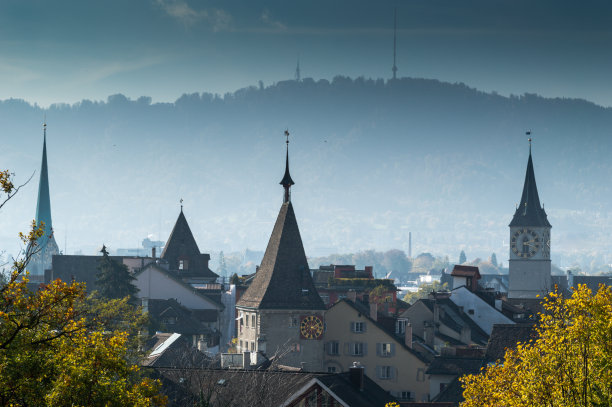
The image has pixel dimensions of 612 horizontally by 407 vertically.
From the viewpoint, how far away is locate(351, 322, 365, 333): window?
325 feet

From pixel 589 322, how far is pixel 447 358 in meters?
50.0

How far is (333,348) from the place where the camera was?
98875 millimetres

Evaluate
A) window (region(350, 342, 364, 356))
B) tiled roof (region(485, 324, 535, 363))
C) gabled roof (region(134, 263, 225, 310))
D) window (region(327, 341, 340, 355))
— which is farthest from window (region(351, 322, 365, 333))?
gabled roof (region(134, 263, 225, 310))

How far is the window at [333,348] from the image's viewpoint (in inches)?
3890

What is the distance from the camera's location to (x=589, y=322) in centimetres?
3853

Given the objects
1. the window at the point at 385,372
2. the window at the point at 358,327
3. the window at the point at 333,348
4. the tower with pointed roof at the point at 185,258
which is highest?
the tower with pointed roof at the point at 185,258

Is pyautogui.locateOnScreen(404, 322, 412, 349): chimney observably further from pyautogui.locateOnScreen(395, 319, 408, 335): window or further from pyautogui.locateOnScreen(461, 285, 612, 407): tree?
pyautogui.locateOnScreen(461, 285, 612, 407): tree

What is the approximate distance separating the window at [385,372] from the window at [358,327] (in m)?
4.01

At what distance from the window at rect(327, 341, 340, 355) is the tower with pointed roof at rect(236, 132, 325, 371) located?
1921mm

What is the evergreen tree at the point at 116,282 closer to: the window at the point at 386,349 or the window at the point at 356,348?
the window at the point at 356,348

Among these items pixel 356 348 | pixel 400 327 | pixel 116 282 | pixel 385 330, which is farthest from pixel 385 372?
pixel 116 282

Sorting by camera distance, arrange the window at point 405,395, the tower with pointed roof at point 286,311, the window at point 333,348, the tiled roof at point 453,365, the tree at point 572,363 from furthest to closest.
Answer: the window at point 333,348 → the tower with pointed roof at point 286,311 → the window at point 405,395 → the tiled roof at point 453,365 → the tree at point 572,363

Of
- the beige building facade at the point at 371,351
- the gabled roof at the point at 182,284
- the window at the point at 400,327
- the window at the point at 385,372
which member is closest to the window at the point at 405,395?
the beige building facade at the point at 371,351

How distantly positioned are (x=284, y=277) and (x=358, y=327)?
6.80 m
